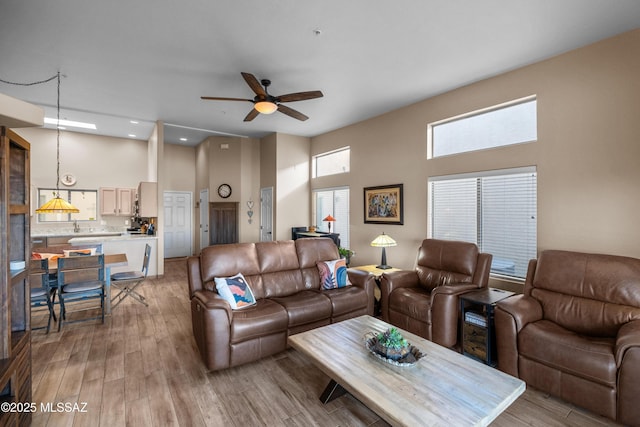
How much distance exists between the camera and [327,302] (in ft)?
10.7

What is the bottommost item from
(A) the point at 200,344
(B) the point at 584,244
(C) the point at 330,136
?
(A) the point at 200,344

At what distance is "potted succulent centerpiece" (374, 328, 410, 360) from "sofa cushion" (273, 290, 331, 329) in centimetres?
115

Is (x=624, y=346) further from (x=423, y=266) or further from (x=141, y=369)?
(x=141, y=369)

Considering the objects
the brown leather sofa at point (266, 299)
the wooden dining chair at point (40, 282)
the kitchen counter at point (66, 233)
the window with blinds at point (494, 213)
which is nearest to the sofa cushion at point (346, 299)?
the brown leather sofa at point (266, 299)

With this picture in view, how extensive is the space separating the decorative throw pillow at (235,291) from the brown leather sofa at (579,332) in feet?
7.85

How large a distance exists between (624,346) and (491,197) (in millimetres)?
2207

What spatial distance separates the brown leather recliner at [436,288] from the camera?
10.2ft


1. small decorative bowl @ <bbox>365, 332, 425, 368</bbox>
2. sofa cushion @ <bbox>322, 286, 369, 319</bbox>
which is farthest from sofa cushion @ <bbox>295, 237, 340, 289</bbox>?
small decorative bowl @ <bbox>365, 332, 425, 368</bbox>

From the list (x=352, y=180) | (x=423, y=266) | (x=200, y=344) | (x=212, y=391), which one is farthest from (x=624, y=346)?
(x=352, y=180)

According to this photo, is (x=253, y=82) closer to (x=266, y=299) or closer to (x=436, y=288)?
(x=266, y=299)

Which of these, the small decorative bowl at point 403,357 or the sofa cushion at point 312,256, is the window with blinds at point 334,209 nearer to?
the sofa cushion at point 312,256

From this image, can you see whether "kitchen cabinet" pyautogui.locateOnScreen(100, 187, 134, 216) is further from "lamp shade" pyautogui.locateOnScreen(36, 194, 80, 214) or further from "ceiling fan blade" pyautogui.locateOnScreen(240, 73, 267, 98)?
"ceiling fan blade" pyautogui.locateOnScreen(240, 73, 267, 98)

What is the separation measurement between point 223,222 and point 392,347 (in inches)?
261

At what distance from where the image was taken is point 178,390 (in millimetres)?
2406
